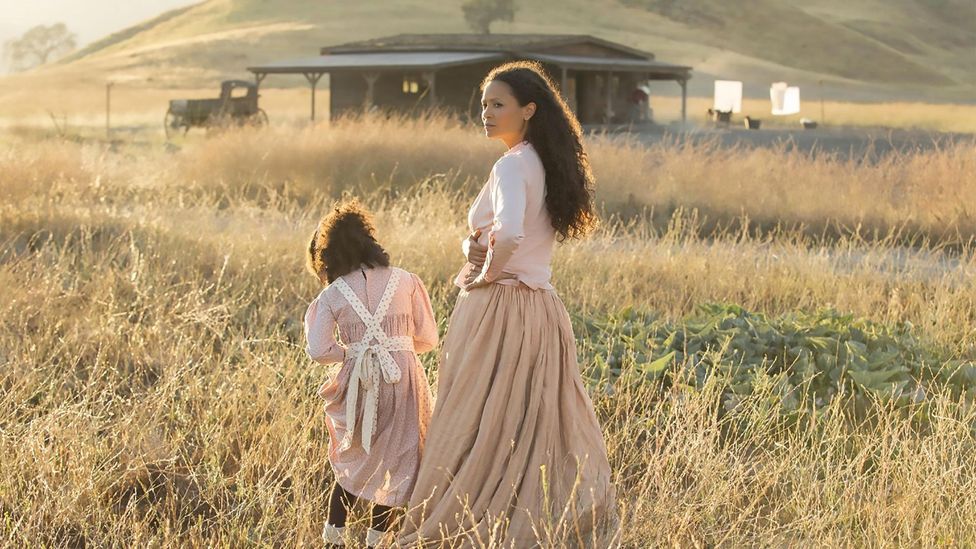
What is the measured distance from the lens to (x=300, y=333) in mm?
6602

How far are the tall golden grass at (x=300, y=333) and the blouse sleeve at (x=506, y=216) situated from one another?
84cm

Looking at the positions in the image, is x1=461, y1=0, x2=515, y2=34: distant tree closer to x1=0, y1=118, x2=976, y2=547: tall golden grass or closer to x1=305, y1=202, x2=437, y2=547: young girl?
x1=0, y1=118, x2=976, y2=547: tall golden grass

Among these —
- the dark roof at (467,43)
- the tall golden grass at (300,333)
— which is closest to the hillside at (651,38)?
the dark roof at (467,43)

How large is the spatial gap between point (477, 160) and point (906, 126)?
2832 cm

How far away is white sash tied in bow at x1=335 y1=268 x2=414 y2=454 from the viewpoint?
12.6ft

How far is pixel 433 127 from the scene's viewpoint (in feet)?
53.1

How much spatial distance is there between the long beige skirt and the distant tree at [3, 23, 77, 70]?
11475 centimetres

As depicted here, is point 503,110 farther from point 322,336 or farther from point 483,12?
point 483,12

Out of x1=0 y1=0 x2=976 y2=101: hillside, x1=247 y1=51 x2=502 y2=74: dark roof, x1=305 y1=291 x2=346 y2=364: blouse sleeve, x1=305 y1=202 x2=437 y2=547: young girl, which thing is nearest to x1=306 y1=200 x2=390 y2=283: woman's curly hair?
x1=305 y1=202 x2=437 y2=547: young girl

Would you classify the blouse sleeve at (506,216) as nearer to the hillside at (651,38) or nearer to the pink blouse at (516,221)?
the pink blouse at (516,221)

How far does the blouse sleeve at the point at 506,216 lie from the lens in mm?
3564

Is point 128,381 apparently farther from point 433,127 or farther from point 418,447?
point 433,127

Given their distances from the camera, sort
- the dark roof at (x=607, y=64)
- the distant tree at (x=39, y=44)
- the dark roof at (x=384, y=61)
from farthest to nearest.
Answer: the distant tree at (x=39, y=44), the dark roof at (x=607, y=64), the dark roof at (x=384, y=61)

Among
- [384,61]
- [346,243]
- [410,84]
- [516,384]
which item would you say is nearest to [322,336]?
[346,243]
